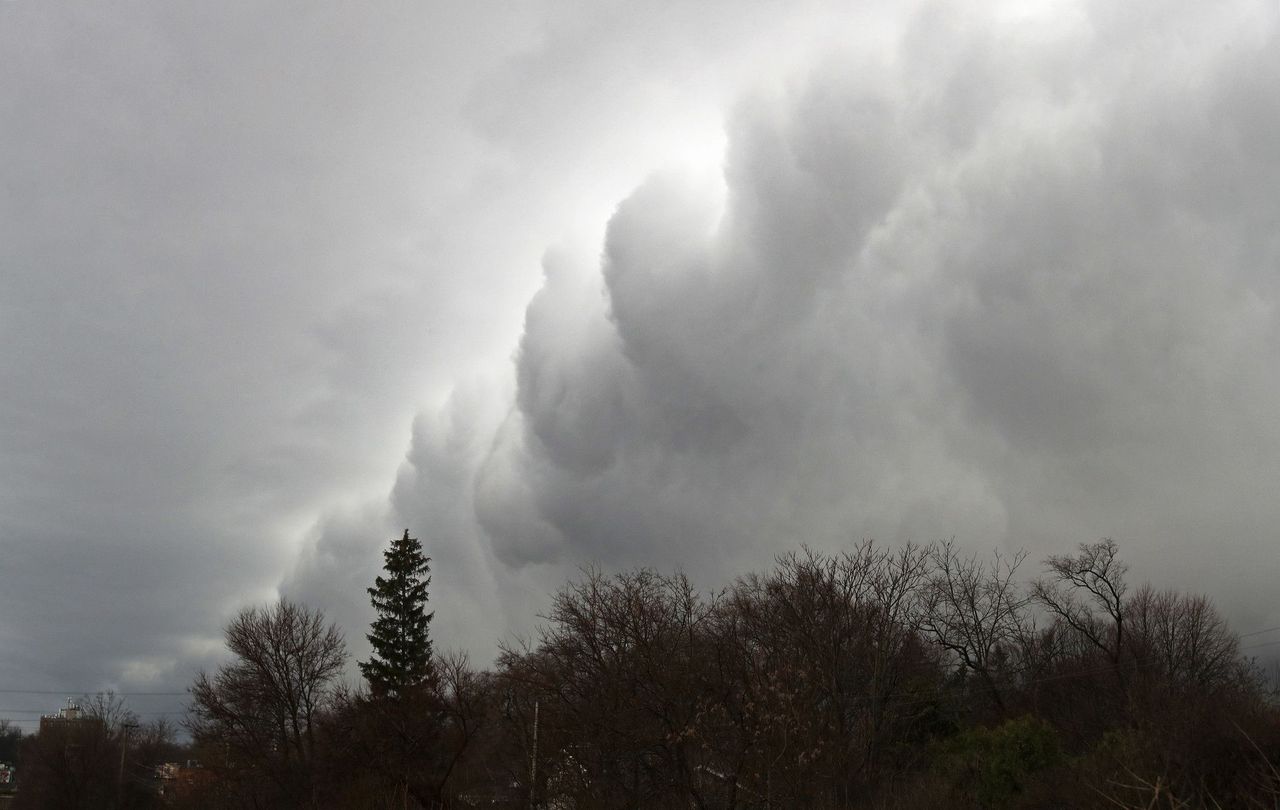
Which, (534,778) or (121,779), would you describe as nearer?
(534,778)

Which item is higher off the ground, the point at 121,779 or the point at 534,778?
the point at 121,779

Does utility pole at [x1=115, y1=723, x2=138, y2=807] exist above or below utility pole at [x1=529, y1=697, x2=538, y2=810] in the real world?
above

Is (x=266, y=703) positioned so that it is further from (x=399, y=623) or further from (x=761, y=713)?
(x=761, y=713)

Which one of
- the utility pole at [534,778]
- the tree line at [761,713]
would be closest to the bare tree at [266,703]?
the tree line at [761,713]

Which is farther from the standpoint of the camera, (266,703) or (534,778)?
(266,703)

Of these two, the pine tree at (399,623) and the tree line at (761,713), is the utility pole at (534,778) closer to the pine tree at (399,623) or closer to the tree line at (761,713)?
the tree line at (761,713)

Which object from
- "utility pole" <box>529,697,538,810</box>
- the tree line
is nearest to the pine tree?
the tree line

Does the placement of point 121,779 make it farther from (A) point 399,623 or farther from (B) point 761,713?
(B) point 761,713

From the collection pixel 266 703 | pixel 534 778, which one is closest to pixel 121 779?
pixel 266 703

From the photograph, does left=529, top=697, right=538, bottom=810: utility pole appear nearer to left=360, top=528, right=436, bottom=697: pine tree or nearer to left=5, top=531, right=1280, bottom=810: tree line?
left=5, top=531, right=1280, bottom=810: tree line

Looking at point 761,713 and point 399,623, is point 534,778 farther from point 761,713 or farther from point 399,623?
point 399,623

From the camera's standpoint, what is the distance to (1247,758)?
16.4 m

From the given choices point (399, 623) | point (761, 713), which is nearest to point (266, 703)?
point (399, 623)

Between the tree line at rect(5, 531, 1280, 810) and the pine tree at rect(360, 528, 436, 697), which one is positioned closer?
the tree line at rect(5, 531, 1280, 810)
